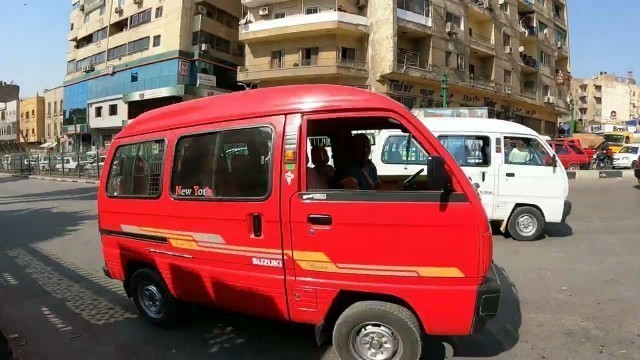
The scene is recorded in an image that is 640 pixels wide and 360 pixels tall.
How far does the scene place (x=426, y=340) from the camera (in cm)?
365

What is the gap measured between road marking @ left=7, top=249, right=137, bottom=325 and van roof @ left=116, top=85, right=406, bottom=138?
212cm

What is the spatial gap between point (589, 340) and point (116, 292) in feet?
16.8

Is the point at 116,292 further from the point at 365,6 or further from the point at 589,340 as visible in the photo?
the point at 365,6

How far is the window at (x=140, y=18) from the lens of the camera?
1793 inches

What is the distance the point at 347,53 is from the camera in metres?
33.8

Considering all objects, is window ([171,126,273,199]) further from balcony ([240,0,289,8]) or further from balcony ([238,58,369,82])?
balcony ([240,0,289,8])

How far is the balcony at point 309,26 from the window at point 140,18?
15687mm

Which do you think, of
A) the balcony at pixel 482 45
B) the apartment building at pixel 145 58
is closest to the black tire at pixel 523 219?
the balcony at pixel 482 45

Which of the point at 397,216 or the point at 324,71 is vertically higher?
the point at 324,71

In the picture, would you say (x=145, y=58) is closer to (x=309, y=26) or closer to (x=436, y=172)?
(x=309, y=26)

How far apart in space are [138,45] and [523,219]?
4581cm

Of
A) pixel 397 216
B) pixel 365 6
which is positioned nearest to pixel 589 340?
pixel 397 216

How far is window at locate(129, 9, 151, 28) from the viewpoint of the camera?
4554 cm

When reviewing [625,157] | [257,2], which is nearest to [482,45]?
[625,157]
